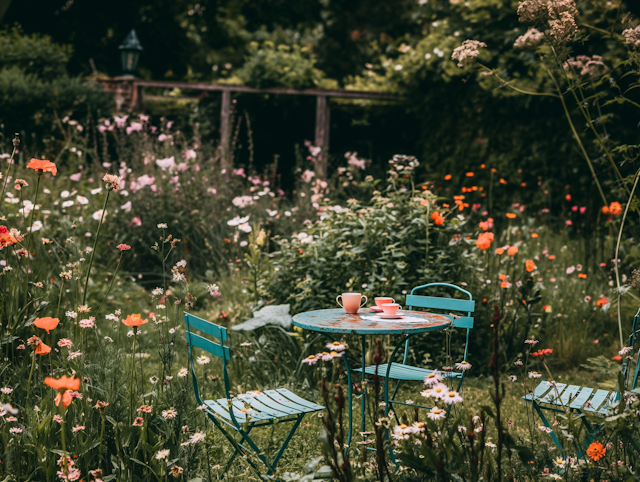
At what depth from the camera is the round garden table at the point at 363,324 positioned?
2.31m

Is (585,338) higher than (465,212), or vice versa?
(465,212)

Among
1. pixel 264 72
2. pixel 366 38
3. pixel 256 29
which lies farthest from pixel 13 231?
pixel 256 29

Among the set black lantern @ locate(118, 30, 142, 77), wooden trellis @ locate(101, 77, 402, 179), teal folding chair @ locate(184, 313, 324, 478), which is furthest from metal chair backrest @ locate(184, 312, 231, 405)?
black lantern @ locate(118, 30, 142, 77)

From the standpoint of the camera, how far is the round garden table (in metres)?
2.31

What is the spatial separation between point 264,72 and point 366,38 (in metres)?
6.65

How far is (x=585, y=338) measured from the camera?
4.53 meters

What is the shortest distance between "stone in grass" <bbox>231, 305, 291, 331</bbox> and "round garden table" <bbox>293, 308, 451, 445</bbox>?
834 millimetres

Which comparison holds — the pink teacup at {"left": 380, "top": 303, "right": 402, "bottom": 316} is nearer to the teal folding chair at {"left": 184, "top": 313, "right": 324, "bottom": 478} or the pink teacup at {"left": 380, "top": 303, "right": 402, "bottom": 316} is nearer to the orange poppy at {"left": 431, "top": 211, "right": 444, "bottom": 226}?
the teal folding chair at {"left": 184, "top": 313, "right": 324, "bottom": 478}

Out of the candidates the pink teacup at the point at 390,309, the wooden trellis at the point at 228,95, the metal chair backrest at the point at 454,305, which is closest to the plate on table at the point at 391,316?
the pink teacup at the point at 390,309

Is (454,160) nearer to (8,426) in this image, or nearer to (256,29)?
(8,426)

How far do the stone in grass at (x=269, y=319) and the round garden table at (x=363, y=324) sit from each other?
83 centimetres

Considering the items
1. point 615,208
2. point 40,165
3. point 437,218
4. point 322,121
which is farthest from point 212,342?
point 322,121

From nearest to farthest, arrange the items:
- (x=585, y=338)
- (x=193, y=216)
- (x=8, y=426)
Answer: (x=8, y=426) < (x=585, y=338) < (x=193, y=216)

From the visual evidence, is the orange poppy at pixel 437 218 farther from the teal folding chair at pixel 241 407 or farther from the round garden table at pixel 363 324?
the teal folding chair at pixel 241 407
